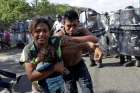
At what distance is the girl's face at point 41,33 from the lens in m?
3.93

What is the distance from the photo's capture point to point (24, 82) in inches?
426

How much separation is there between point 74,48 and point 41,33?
59 cm

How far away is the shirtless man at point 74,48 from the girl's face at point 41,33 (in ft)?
0.81

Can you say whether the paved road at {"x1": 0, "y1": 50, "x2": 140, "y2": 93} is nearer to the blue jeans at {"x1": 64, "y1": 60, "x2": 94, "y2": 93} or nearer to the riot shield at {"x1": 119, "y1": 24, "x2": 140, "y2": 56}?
the riot shield at {"x1": 119, "y1": 24, "x2": 140, "y2": 56}

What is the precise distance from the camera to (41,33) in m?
3.92

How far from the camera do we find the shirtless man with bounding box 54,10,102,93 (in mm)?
4246

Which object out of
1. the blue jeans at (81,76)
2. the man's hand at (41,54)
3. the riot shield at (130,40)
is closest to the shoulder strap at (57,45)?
the man's hand at (41,54)

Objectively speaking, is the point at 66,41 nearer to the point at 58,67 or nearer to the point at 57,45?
the point at 57,45

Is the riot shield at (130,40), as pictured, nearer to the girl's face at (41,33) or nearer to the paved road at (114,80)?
the paved road at (114,80)

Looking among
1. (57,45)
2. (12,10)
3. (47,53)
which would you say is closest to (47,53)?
(47,53)

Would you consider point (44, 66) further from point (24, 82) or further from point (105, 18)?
point (105, 18)

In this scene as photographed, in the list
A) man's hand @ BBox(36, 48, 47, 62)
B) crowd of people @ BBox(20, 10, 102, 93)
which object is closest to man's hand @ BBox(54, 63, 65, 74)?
crowd of people @ BBox(20, 10, 102, 93)

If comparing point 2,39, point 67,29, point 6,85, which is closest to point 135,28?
point 6,85

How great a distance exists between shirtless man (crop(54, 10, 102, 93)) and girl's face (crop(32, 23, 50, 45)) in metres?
0.25
